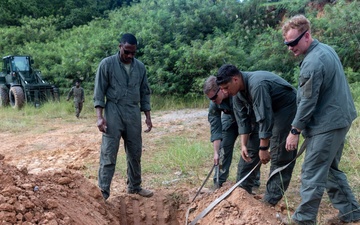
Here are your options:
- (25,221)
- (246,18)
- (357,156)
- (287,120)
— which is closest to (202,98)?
(246,18)

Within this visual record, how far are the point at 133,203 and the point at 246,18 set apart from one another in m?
14.3

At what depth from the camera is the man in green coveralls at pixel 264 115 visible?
3.70m

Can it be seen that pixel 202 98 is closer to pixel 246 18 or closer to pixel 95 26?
pixel 246 18

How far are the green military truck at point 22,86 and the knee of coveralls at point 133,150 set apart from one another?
11.0m

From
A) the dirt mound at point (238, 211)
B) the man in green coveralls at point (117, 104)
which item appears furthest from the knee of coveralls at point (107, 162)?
the dirt mound at point (238, 211)

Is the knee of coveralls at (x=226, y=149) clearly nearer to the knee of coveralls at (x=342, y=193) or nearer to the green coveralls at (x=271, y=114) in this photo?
the green coveralls at (x=271, y=114)

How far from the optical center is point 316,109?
3.36 meters

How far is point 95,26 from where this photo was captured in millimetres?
24797

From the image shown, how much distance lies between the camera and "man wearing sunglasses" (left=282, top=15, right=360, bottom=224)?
320cm

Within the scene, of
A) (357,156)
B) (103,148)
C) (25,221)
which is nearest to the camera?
(25,221)

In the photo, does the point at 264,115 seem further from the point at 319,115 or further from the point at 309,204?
the point at 309,204

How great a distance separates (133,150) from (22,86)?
1232 centimetres

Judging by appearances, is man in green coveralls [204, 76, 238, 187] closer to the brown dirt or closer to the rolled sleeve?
the rolled sleeve

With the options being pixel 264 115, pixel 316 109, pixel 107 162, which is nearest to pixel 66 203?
pixel 107 162
